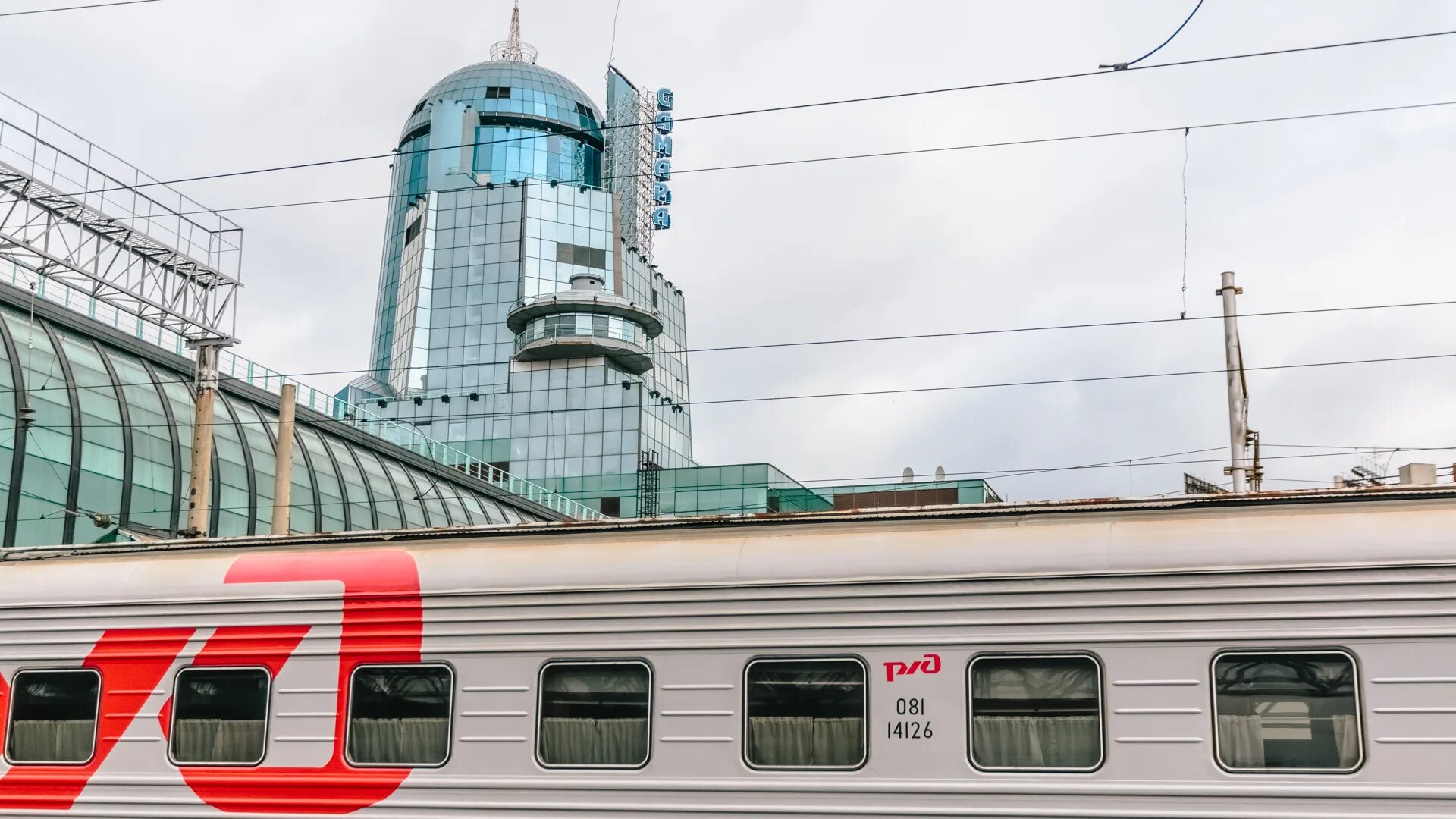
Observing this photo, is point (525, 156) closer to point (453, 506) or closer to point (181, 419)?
point (453, 506)

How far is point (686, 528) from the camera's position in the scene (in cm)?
1174

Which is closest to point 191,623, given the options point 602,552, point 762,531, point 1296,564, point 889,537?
point 602,552

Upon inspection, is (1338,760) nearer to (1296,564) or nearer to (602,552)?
(1296,564)

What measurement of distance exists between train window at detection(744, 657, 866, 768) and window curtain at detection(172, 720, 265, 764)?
4.08 m

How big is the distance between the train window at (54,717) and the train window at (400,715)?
243 centimetres

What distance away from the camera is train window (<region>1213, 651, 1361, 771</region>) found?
31.6ft

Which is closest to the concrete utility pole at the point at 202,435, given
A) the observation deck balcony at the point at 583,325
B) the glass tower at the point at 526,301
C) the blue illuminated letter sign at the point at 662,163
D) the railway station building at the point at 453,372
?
the railway station building at the point at 453,372

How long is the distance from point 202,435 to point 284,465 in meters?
2.24

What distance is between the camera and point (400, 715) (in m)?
11.8

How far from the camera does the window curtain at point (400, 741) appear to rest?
1161cm

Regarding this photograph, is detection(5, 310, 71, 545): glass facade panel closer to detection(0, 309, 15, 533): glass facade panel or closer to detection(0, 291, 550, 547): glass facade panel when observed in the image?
detection(0, 291, 550, 547): glass facade panel

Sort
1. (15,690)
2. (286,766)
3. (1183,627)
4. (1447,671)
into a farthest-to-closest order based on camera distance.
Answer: (15,690) → (286,766) → (1183,627) → (1447,671)

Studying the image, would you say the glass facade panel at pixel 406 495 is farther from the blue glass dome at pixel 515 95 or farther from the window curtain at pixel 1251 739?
the blue glass dome at pixel 515 95

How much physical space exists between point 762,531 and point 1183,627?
10.2 ft
